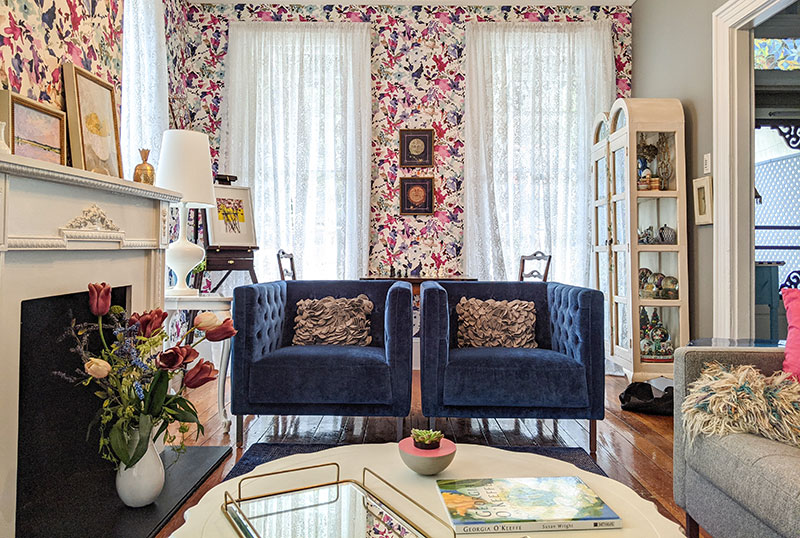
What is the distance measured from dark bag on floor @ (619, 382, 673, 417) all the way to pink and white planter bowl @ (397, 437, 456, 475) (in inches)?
93.5

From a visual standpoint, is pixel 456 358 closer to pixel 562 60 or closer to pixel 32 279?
pixel 32 279

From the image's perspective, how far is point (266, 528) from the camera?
1027mm

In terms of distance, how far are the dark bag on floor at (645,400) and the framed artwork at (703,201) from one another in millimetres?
1140

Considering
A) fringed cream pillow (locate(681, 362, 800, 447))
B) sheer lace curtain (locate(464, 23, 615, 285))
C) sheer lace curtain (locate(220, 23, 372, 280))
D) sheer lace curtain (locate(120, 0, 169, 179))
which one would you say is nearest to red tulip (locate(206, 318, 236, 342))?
fringed cream pillow (locate(681, 362, 800, 447))

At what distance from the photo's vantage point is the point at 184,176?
2641mm

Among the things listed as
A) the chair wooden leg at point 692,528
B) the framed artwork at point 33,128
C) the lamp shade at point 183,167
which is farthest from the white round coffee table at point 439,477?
the framed artwork at point 33,128

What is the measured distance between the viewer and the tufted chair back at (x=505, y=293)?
3.01m

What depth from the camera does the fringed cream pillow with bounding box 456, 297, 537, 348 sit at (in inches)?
113

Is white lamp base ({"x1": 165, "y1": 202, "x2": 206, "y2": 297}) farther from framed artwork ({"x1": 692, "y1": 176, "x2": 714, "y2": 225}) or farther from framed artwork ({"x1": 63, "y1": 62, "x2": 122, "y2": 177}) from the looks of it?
framed artwork ({"x1": 692, "y1": 176, "x2": 714, "y2": 225})

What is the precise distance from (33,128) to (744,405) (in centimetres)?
292

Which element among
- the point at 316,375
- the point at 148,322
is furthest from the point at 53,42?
the point at 316,375

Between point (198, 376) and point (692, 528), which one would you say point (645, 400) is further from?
point (198, 376)

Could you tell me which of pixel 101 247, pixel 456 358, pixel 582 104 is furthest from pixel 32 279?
pixel 582 104

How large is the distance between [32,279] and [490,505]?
146cm
